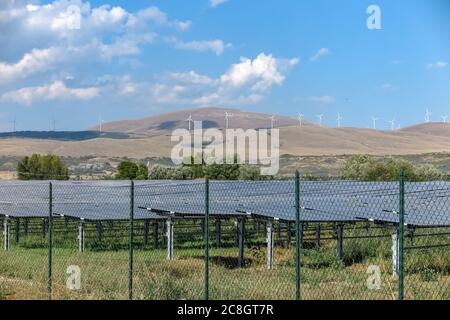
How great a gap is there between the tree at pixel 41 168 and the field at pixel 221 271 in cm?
3174

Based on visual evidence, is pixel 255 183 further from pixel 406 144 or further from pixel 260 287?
pixel 406 144

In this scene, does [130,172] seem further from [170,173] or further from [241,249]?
[241,249]

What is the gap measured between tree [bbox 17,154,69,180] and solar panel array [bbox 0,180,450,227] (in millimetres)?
23540

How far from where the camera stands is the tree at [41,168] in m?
62.6

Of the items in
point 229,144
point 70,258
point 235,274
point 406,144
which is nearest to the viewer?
point 235,274

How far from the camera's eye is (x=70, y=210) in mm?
28812

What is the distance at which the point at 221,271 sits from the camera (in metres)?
19.3

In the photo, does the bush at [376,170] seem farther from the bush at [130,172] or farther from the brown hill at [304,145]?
the brown hill at [304,145]

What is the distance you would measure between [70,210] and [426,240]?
13206 mm

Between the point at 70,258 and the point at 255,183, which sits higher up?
the point at 255,183

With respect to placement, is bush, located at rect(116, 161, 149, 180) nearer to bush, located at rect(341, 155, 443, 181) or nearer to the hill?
bush, located at rect(341, 155, 443, 181)

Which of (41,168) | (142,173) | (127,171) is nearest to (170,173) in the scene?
(142,173)

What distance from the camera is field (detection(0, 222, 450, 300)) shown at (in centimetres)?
1230
